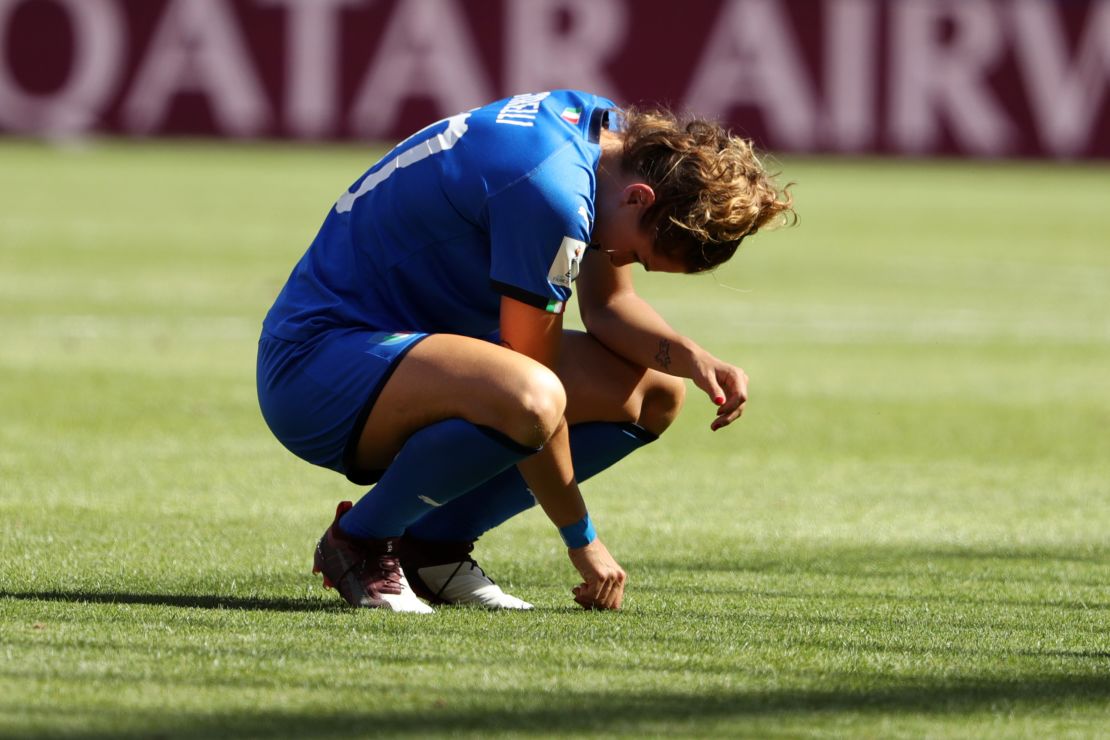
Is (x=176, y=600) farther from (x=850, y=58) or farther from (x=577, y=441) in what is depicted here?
(x=850, y=58)

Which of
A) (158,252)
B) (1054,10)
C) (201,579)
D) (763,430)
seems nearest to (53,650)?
(201,579)

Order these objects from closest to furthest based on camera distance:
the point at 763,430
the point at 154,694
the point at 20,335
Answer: the point at 154,694 < the point at 763,430 < the point at 20,335

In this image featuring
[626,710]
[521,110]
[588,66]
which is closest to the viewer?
[626,710]

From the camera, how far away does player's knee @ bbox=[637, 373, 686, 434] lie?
5477 millimetres

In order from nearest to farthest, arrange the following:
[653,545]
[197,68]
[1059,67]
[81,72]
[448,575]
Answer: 1. [448,575]
2. [653,545]
3. [81,72]
4. [197,68]
5. [1059,67]

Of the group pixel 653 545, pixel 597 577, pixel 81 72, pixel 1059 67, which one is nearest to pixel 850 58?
pixel 1059 67

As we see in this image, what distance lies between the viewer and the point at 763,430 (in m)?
9.33

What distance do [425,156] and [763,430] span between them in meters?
4.52

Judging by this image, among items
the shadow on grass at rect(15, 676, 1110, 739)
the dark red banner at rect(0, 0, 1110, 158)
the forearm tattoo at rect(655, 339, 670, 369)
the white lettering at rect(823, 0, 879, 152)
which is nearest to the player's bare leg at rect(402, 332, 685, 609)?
the forearm tattoo at rect(655, 339, 670, 369)

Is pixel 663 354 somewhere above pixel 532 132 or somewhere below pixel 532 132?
below

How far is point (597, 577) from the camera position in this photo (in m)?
5.08

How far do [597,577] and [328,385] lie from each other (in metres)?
0.81

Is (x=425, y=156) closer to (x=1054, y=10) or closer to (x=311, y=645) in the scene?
(x=311, y=645)

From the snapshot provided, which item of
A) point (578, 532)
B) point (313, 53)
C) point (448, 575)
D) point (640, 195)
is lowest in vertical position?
point (313, 53)
